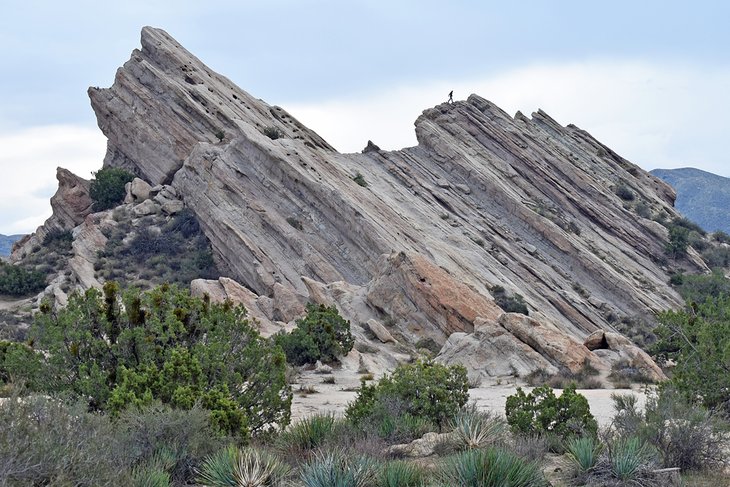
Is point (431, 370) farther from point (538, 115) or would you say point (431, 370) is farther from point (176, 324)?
point (538, 115)

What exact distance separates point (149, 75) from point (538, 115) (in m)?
29.8

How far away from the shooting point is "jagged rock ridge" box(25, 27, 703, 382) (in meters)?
31.9

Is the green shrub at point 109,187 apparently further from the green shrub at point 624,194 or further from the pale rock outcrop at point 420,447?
the pale rock outcrop at point 420,447

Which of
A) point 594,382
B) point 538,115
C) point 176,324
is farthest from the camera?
point 538,115

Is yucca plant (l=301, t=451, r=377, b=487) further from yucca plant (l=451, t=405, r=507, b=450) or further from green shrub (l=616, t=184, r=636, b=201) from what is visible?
green shrub (l=616, t=184, r=636, b=201)

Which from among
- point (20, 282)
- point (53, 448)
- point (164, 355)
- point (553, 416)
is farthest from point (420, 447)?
point (20, 282)

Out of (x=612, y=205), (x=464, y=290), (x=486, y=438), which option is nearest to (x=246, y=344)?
(x=486, y=438)

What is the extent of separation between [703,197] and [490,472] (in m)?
163

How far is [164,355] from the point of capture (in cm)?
1422

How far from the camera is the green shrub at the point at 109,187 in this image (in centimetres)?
4919

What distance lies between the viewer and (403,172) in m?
52.0

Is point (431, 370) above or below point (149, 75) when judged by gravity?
Answer: below

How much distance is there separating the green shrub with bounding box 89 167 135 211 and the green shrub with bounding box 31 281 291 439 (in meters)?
35.3

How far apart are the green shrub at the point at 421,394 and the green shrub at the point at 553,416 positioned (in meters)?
1.53
